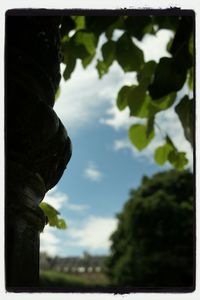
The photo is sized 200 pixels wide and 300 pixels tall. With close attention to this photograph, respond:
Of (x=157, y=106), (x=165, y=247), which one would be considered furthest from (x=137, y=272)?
(x=157, y=106)

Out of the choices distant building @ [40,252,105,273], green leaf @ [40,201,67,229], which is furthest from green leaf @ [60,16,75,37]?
distant building @ [40,252,105,273]

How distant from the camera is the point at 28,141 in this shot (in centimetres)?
75

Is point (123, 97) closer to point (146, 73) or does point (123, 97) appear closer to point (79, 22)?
point (146, 73)

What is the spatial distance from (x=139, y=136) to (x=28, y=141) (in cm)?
69

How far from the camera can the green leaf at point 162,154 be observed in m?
1.44

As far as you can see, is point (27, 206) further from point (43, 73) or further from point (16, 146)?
point (43, 73)

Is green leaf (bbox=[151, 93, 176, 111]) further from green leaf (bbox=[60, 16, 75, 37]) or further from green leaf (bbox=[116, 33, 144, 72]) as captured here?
green leaf (bbox=[60, 16, 75, 37])

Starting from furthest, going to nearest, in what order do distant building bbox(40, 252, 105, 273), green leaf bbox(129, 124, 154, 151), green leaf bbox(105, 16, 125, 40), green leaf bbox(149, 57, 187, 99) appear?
distant building bbox(40, 252, 105, 273), green leaf bbox(129, 124, 154, 151), green leaf bbox(105, 16, 125, 40), green leaf bbox(149, 57, 187, 99)

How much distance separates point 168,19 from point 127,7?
16.4 inches

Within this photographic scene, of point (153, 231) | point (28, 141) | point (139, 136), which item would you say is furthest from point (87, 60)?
point (153, 231)

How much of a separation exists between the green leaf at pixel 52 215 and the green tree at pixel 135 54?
333mm

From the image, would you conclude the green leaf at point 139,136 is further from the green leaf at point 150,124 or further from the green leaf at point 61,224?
the green leaf at point 61,224

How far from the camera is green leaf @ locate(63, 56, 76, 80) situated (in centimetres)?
126

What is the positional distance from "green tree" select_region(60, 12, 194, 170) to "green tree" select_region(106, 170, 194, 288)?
1808 centimetres
